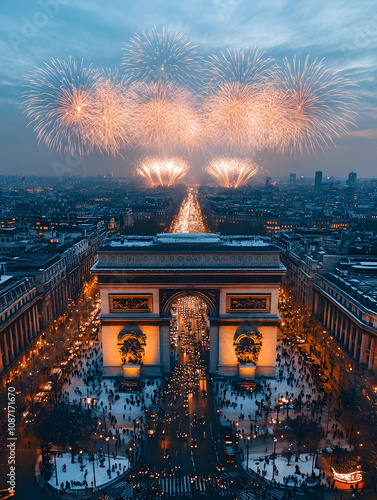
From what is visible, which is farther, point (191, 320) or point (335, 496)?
point (191, 320)

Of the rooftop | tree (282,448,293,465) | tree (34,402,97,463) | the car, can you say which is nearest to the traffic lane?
the car

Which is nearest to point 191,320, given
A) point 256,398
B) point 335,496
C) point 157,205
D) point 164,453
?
point 256,398

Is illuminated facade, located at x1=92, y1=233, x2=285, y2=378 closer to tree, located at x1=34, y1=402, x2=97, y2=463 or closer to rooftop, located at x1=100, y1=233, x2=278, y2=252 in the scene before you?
rooftop, located at x1=100, y1=233, x2=278, y2=252

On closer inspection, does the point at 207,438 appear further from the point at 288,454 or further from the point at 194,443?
the point at 288,454

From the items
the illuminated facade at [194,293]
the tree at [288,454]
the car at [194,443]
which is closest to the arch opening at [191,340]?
the illuminated facade at [194,293]

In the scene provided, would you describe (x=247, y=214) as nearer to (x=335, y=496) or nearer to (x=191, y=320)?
(x=191, y=320)

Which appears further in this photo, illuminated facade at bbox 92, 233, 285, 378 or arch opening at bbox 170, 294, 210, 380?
arch opening at bbox 170, 294, 210, 380
